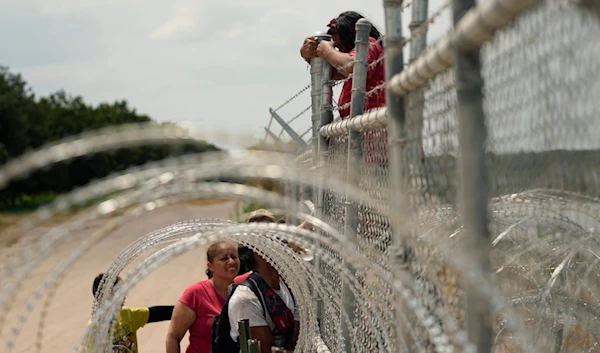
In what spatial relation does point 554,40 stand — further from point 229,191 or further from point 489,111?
point 229,191

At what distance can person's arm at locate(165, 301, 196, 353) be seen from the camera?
6.95 meters

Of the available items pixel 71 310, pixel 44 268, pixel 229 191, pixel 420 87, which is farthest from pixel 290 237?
pixel 44 268

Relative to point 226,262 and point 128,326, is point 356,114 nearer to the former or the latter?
point 226,262

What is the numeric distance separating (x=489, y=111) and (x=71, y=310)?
54.6 ft

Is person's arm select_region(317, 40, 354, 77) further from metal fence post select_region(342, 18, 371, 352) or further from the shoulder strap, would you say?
the shoulder strap

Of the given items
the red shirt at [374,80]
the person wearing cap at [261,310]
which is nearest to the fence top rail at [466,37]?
the red shirt at [374,80]

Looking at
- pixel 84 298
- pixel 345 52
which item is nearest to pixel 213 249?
pixel 345 52

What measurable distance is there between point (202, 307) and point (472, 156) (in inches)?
201

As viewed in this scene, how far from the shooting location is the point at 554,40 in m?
2.02

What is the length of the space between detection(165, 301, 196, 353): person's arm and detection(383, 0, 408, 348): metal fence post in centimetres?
395

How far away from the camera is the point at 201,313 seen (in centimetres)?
707

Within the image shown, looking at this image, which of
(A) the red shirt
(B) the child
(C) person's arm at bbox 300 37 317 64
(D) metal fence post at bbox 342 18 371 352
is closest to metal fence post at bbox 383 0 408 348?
(D) metal fence post at bbox 342 18 371 352

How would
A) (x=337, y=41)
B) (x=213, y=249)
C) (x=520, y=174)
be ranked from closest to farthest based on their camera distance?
(x=520, y=174) → (x=337, y=41) → (x=213, y=249)

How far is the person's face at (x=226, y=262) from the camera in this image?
6977mm
